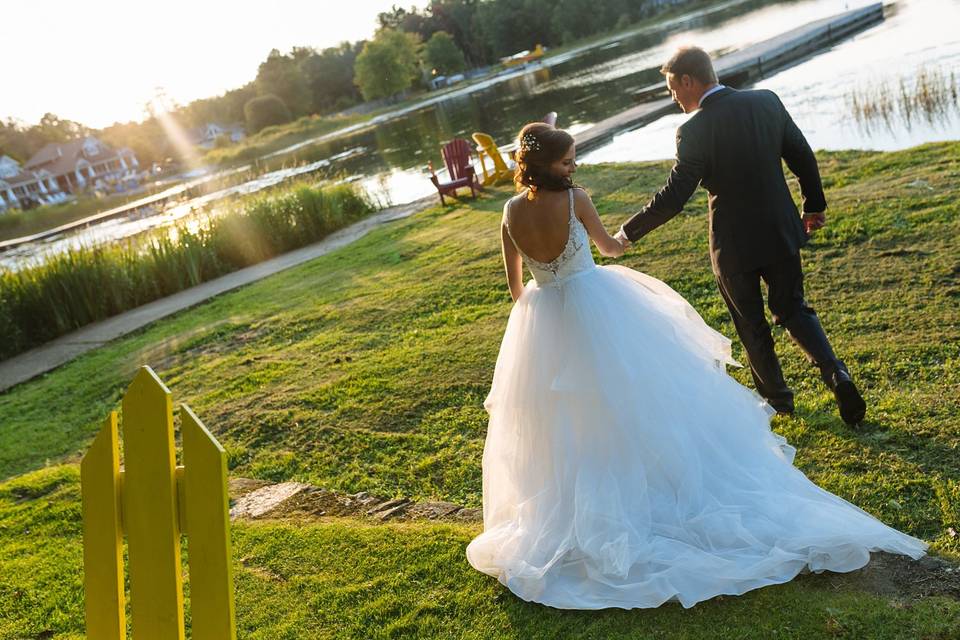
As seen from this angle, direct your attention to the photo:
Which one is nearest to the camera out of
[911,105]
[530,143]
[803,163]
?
[530,143]

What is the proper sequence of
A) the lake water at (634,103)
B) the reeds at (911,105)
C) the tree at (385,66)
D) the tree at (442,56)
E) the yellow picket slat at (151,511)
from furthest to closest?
the tree at (442,56)
the tree at (385,66)
the lake water at (634,103)
the reeds at (911,105)
the yellow picket slat at (151,511)

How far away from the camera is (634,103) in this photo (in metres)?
23.7

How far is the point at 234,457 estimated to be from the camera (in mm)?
5957

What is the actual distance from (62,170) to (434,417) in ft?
345

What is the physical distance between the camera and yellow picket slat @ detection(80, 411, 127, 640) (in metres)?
2.27

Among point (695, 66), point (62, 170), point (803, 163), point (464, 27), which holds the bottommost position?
point (803, 163)

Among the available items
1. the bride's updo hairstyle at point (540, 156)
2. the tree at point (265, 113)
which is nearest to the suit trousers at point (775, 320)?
the bride's updo hairstyle at point (540, 156)

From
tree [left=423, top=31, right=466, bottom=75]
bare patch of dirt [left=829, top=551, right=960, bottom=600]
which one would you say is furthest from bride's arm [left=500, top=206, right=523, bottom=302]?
tree [left=423, top=31, right=466, bottom=75]

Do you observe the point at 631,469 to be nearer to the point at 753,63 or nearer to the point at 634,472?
the point at 634,472

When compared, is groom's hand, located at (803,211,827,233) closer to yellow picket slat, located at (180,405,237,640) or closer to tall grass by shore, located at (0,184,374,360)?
yellow picket slat, located at (180,405,237,640)

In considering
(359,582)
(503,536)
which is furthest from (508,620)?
(359,582)

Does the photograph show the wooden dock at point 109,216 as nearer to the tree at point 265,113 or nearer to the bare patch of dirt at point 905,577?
the bare patch of dirt at point 905,577

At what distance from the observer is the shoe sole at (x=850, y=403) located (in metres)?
4.22

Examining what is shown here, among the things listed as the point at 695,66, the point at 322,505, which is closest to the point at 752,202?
the point at 695,66
